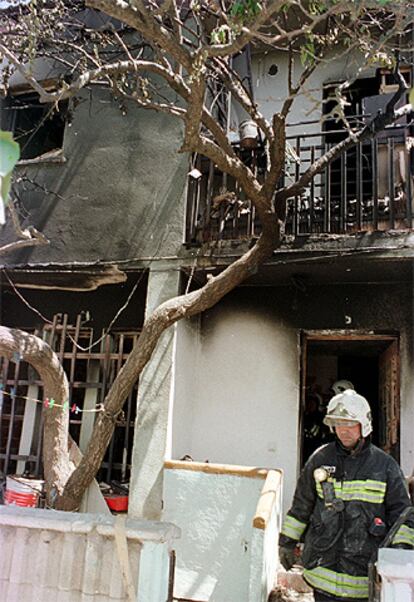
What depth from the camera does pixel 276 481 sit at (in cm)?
536

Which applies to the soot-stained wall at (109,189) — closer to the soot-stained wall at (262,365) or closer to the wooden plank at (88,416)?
the soot-stained wall at (262,365)

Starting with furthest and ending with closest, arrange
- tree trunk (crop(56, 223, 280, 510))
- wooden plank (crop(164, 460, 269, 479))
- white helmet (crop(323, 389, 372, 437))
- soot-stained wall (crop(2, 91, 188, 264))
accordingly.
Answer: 1. soot-stained wall (crop(2, 91, 188, 264))
2. wooden plank (crop(164, 460, 269, 479))
3. tree trunk (crop(56, 223, 280, 510))
4. white helmet (crop(323, 389, 372, 437))

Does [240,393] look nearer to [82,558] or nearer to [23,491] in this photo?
[23,491]

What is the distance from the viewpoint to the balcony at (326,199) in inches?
227

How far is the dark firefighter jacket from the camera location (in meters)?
3.34

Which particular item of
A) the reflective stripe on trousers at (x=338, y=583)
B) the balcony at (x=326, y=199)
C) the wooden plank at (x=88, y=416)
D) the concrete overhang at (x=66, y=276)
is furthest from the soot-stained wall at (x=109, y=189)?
the reflective stripe on trousers at (x=338, y=583)

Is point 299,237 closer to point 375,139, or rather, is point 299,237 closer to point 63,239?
A: point 375,139

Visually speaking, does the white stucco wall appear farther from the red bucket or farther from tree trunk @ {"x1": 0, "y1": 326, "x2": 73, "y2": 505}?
the red bucket

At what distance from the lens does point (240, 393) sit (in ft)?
22.3

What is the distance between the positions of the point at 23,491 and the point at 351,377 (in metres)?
6.53

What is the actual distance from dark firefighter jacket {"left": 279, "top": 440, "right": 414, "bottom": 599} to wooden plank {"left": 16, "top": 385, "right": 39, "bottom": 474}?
14.5ft

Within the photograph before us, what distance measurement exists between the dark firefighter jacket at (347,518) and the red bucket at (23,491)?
357 cm

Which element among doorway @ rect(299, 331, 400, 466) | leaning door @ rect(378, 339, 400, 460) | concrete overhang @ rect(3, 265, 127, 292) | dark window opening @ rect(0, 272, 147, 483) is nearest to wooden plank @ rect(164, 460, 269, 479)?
dark window opening @ rect(0, 272, 147, 483)


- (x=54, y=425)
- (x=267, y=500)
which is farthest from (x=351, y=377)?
(x=54, y=425)
